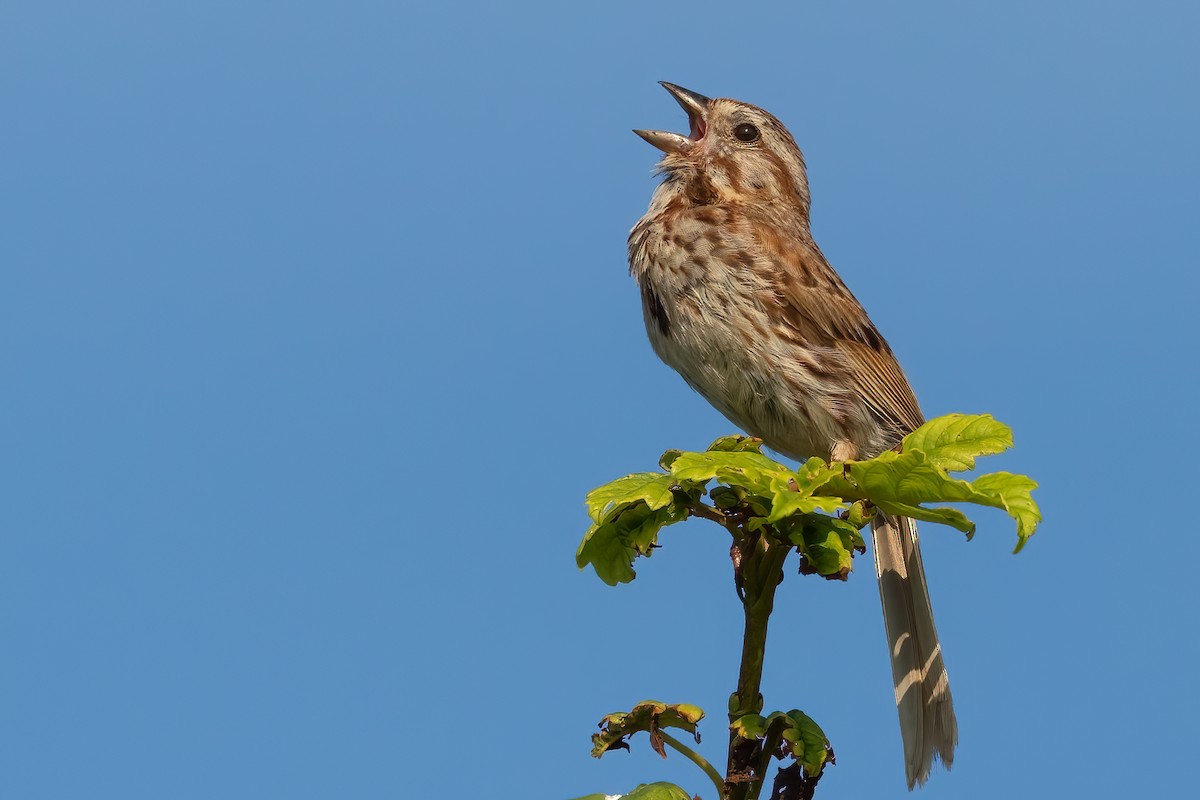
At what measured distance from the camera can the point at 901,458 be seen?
10.0ft

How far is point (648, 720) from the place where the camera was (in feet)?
10.6

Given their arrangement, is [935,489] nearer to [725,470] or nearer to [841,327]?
[725,470]

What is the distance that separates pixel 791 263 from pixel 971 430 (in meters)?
2.68

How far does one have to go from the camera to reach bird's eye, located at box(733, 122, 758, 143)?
648cm

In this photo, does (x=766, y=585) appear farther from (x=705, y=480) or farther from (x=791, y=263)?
(x=791, y=263)

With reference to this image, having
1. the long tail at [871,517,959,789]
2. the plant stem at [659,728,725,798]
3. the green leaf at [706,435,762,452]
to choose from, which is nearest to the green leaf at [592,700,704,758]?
the plant stem at [659,728,725,798]

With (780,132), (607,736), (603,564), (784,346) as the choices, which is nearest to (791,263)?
(784,346)

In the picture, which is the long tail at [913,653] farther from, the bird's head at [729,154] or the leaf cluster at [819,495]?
the bird's head at [729,154]

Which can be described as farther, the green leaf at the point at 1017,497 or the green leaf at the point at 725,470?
the green leaf at the point at 725,470

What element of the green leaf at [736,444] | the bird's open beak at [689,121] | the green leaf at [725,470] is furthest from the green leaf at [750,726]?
the bird's open beak at [689,121]

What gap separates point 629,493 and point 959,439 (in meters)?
0.90

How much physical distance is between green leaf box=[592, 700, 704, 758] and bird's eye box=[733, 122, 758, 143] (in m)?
4.01

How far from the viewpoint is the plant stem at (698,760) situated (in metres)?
3.06

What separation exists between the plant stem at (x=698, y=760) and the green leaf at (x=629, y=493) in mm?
617
